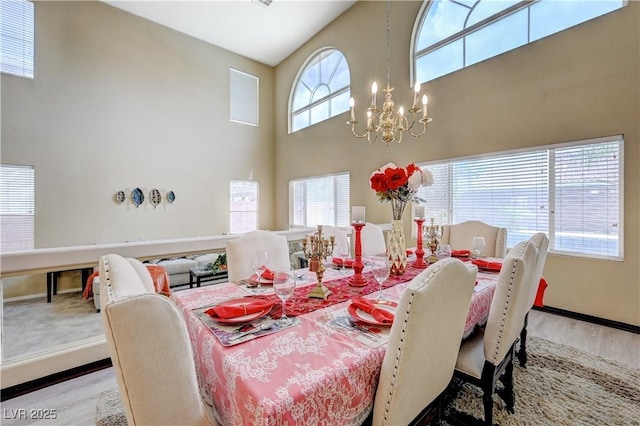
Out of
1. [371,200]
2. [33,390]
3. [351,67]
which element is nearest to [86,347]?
[33,390]

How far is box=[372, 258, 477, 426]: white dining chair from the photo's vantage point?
81 cm

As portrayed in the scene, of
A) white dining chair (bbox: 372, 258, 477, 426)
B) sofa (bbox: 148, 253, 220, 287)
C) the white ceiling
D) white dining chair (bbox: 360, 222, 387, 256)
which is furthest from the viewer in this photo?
the white ceiling

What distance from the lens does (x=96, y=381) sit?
1.93 m

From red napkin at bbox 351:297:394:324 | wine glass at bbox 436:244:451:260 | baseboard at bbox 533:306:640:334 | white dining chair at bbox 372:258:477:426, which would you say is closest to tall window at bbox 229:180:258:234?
wine glass at bbox 436:244:451:260

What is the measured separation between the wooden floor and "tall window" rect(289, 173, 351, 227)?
11.2 feet

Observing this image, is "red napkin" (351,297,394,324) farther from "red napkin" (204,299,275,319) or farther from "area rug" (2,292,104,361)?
"area rug" (2,292,104,361)

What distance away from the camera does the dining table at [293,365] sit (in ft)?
2.41

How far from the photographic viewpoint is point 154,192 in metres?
5.39

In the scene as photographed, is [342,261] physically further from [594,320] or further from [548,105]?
[548,105]

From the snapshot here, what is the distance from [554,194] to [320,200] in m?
3.90

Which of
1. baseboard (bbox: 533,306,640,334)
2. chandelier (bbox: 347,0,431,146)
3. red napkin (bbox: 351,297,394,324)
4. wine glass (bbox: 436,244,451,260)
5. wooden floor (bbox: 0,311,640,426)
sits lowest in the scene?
wooden floor (bbox: 0,311,640,426)

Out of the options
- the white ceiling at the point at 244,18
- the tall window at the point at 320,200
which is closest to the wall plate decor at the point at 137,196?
the tall window at the point at 320,200

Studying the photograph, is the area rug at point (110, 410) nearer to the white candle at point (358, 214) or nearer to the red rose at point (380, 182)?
the white candle at point (358, 214)

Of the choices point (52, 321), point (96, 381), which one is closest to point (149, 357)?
point (96, 381)
